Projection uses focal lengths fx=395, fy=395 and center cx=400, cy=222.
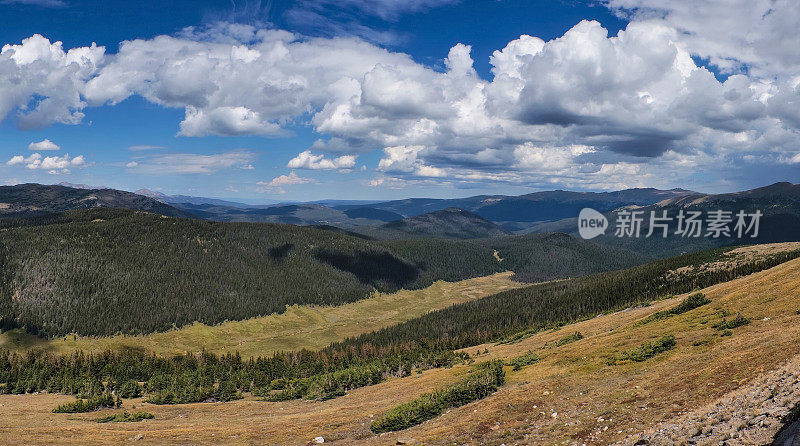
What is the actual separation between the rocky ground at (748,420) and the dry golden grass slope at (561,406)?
1821 mm

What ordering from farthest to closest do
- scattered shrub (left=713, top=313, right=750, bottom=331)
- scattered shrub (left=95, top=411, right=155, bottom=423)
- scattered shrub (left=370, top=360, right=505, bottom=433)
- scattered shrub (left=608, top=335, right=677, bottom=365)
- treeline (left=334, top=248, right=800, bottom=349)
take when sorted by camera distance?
treeline (left=334, top=248, right=800, bottom=349)
scattered shrub (left=95, top=411, right=155, bottom=423)
scattered shrub (left=713, top=313, right=750, bottom=331)
scattered shrub (left=608, top=335, right=677, bottom=365)
scattered shrub (left=370, top=360, right=505, bottom=433)

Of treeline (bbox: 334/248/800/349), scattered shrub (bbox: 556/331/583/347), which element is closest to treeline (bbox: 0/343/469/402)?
scattered shrub (bbox: 556/331/583/347)

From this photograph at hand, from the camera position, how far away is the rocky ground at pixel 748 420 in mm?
17453

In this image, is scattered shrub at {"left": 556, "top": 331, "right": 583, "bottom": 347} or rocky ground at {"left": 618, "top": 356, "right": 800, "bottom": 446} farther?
scattered shrub at {"left": 556, "top": 331, "right": 583, "bottom": 347}

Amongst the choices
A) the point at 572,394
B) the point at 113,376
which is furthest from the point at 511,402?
the point at 113,376

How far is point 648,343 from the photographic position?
152ft

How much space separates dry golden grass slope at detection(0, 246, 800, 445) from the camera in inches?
1057

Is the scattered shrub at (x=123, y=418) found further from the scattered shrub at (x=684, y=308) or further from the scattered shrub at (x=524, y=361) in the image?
the scattered shrub at (x=684, y=308)

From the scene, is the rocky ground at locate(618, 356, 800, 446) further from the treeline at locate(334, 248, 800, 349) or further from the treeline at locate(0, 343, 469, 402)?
the treeline at locate(334, 248, 800, 349)

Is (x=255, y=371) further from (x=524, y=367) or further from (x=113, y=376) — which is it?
(x=524, y=367)

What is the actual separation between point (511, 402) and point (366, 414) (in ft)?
50.1

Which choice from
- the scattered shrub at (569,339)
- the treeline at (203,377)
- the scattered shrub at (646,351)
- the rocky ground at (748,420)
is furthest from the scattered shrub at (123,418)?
the scattered shrub at (569,339)

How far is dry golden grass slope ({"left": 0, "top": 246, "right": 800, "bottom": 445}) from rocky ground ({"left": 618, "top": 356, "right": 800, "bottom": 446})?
5.97 ft

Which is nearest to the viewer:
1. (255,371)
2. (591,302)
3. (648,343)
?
(648,343)
